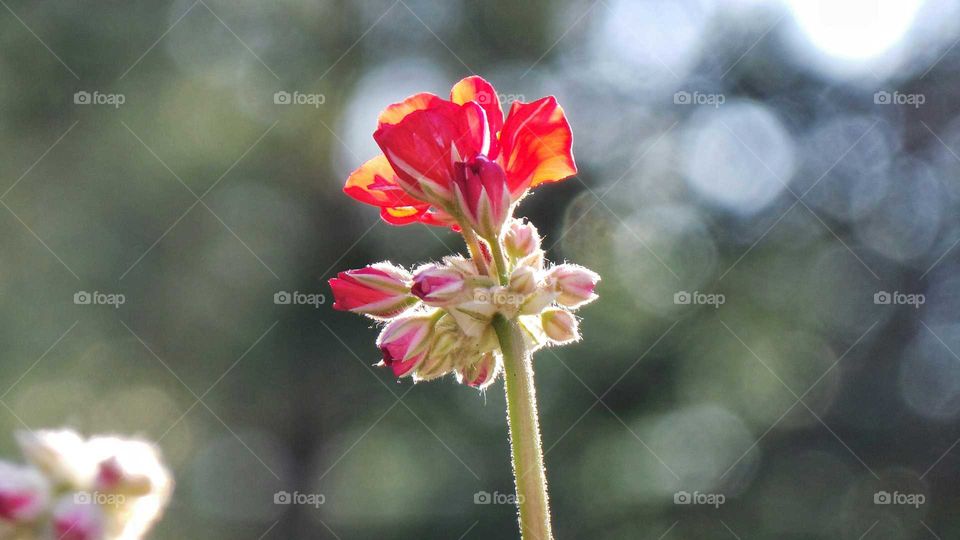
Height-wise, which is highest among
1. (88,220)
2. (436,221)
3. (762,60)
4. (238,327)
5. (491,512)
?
(762,60)

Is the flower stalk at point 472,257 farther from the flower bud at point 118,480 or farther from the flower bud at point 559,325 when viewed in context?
the flower bud at point 118,480

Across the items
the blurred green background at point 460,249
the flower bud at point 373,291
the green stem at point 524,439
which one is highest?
the blurred green background at point 460,249

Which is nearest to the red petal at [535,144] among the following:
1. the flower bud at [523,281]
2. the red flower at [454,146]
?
the red flower at [454,146]

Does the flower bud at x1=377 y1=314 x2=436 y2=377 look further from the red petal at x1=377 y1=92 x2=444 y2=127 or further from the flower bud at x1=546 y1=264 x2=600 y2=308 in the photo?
the red petal at x1=377 y1=92 x2=444 y2=127

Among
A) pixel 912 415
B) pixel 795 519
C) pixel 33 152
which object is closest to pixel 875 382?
pixel 912 415

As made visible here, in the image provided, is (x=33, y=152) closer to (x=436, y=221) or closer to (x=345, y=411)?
(x=345, y=411)

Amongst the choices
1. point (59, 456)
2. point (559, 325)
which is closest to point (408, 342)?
point (559, 325)

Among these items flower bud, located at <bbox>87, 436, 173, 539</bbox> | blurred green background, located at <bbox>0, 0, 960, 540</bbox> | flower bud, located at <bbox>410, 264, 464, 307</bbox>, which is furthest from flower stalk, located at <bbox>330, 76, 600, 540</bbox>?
blurred green background, located at <bbox>0, 0, 960, 540</bbox>
